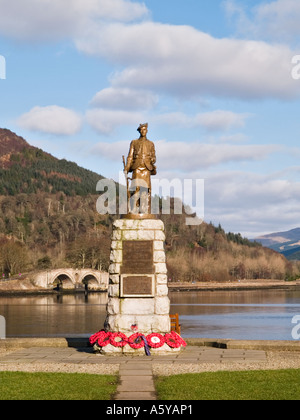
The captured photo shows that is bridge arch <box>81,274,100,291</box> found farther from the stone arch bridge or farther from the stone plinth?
the stone plinth

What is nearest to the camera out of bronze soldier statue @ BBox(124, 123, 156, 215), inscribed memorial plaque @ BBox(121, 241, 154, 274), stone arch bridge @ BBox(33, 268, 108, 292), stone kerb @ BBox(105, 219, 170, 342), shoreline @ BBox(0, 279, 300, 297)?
stone kerb @ BBox(105, 219, 170, 342)

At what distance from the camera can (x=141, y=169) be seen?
22125 mm

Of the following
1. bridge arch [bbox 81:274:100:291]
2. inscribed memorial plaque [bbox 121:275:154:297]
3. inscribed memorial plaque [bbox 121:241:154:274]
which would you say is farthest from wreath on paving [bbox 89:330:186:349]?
bridge arch [bbox 81:274:100:291]

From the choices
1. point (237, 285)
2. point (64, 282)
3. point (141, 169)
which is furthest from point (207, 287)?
point (141, 169)

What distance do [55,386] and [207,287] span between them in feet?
481

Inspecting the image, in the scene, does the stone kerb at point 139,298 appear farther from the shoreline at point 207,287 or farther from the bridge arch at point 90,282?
the bridge arch at point 90,282

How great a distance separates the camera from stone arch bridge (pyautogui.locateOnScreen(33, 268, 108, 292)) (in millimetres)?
133250

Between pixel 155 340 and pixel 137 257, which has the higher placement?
pixel 137 257

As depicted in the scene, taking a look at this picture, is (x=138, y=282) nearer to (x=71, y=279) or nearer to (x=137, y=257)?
(x=137, y=257)

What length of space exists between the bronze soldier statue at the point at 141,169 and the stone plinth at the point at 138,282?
0.94 m

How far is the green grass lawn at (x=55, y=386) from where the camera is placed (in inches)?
522

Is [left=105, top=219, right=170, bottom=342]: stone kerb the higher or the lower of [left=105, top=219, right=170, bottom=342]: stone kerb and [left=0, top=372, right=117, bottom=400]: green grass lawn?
the higher

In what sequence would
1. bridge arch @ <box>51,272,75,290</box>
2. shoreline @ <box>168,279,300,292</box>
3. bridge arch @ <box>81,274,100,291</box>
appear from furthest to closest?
1. shoreline @ <box>168,279,300,292</box>
2. bridge arch @ <box>81,274,100,291</box>
3. bridge arch @ <box>51,272,75,290</box>
